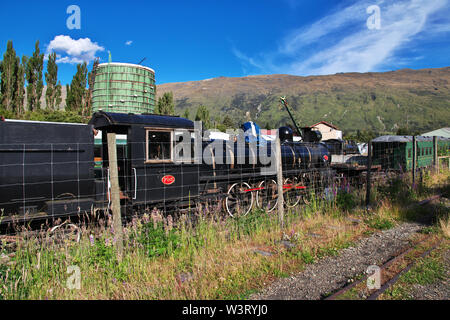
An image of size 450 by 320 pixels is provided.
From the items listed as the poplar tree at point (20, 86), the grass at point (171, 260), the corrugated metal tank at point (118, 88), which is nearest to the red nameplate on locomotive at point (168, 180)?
the grass at point (171, 260)

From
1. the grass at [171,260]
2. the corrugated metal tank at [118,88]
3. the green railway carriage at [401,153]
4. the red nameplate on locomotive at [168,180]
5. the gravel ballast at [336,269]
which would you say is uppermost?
the corrugated metal tank at [118,88]

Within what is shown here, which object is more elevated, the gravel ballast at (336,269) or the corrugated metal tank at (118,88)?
the corrugated metal tank at (118,88)

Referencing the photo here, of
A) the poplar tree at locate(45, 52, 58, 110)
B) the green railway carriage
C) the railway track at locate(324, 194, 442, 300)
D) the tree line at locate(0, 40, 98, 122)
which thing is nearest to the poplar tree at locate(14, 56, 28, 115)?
the tree line at locate(0, 40, 98, 122)

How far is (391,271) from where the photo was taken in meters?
4.36

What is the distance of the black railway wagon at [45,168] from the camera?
207 inches

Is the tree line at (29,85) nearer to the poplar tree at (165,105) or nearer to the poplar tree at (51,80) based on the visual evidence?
the poplar tree at (51,80)

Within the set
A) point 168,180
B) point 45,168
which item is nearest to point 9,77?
point 45,168

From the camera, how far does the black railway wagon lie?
5.27 metres

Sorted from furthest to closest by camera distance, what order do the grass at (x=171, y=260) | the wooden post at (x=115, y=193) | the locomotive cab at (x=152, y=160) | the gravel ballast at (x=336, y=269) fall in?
the locomotive cab at (x=152, y=160)
the wooden post at (x=115, y=193)
the gravel ballast at (x=336, y=269)
the grass at (x=171, y=260)

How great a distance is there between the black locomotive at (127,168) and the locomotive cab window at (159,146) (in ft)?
0.08

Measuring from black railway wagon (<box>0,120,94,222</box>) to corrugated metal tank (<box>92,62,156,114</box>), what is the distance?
13.0 metres

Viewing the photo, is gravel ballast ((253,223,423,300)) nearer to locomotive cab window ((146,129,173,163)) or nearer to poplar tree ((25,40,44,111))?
locomotive cab window ((146,129,173,163))

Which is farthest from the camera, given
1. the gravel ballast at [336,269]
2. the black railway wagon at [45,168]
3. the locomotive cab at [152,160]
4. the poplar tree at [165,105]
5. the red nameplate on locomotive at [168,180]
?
the poplar tree at [165,105]
